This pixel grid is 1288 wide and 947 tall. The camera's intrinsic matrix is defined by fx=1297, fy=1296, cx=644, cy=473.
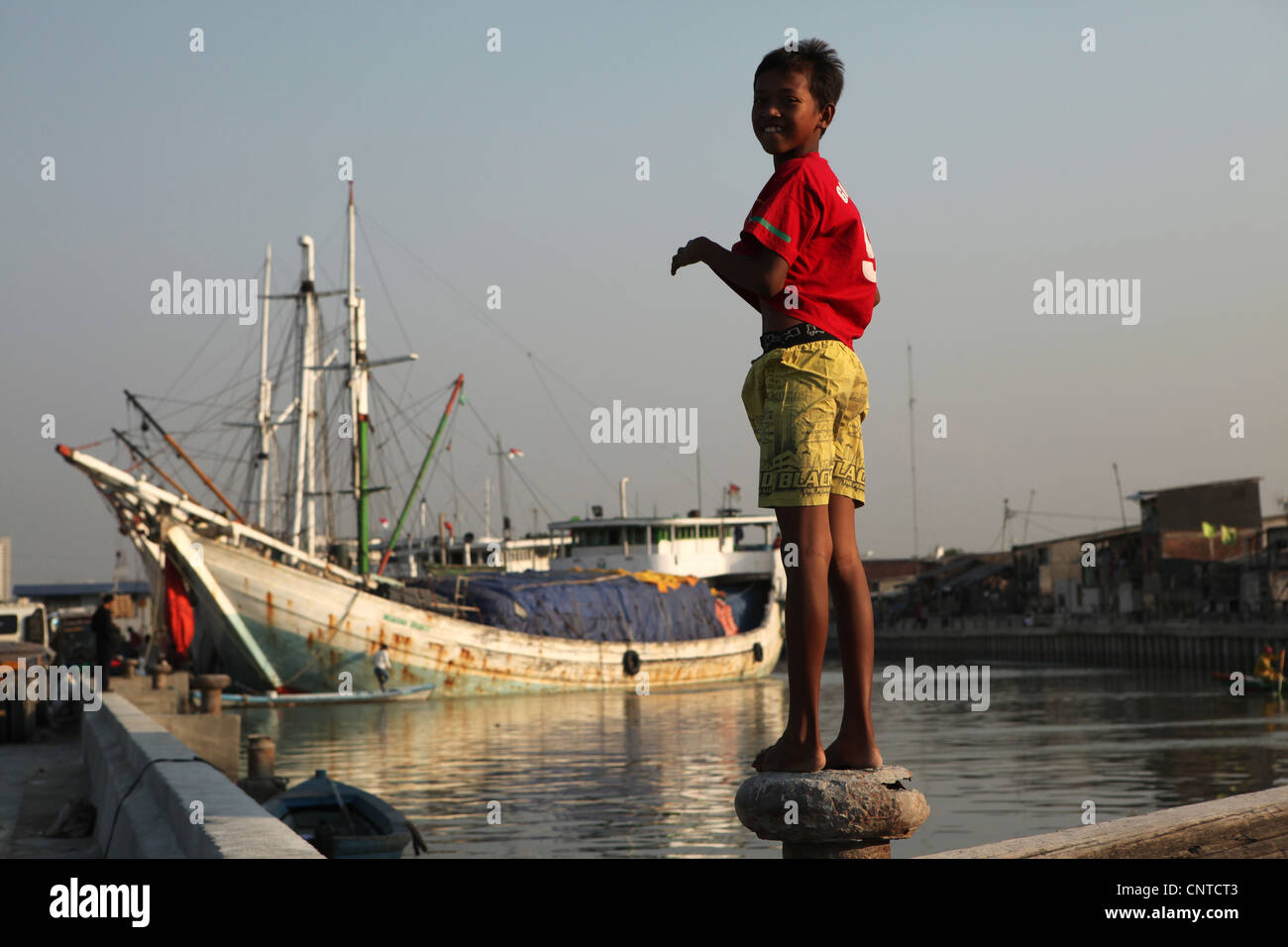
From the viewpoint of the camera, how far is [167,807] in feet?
28.4

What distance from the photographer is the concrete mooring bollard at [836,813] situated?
3420 millimetres

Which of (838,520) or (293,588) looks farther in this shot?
(293,588)

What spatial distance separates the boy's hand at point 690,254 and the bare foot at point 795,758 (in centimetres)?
145

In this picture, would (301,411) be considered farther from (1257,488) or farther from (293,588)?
(1257,488)

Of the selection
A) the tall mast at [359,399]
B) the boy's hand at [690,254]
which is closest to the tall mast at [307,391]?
the tall mast at [359,399]

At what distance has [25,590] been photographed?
390ft

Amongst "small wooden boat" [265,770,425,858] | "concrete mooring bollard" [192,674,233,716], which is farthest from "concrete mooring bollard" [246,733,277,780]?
"small wooden boat" [265,770,425,858]

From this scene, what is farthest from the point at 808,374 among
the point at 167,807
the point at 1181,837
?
the point at 167,807

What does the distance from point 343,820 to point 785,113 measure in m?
10.8

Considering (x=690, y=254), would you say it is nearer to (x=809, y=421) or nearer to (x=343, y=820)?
(x=809, y=421)
